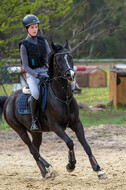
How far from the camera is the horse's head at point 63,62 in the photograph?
199 inches

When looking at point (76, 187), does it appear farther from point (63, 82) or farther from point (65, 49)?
point (65, 49)

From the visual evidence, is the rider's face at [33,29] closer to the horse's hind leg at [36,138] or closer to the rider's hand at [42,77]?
the rider's hand at [42,77]

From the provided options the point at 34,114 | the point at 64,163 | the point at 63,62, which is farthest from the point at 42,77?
the point at 64,163

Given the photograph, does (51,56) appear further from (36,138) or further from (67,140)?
(36,138)

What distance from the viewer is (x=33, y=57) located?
603 centimetres

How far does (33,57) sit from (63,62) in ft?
3.26

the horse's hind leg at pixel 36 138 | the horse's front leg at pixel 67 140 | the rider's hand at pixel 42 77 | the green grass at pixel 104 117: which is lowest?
the green grass at pixel 104 117

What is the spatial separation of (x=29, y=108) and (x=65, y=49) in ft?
4.91

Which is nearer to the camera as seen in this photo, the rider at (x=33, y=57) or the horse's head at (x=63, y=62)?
the horse's head at (x=63, y=62)

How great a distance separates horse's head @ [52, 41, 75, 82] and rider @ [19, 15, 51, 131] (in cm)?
65

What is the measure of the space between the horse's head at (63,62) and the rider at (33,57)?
65 cm

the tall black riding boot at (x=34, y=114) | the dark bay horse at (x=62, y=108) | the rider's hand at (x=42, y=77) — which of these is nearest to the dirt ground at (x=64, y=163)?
the dark bay horse at (x=62, y=108)

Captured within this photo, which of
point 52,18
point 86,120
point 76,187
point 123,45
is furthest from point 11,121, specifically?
point 123,45

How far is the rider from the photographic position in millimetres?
5902
